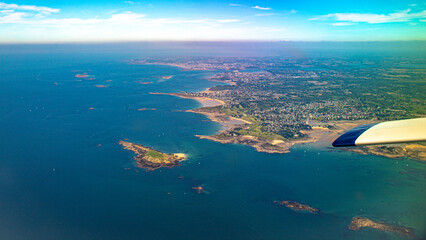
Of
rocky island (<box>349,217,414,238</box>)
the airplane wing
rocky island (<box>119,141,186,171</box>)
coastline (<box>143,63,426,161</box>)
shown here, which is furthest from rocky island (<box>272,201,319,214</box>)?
the airplane wing

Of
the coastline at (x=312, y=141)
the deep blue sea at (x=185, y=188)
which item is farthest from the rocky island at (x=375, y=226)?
the coastline at (x=312, y=141)

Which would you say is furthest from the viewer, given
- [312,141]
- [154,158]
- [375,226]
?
[312,141]

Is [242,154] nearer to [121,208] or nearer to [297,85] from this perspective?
[121,208]

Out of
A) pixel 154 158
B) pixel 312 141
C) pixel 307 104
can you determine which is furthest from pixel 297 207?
pixel 307 104

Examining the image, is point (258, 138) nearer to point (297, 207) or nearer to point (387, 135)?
point (297, 207)

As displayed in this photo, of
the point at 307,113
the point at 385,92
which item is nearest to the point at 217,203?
the point at 307,113

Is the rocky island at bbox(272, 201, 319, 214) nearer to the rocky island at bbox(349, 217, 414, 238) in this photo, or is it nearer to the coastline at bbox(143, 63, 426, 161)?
the rocky island at bbox(349, 217, 414, 238)
